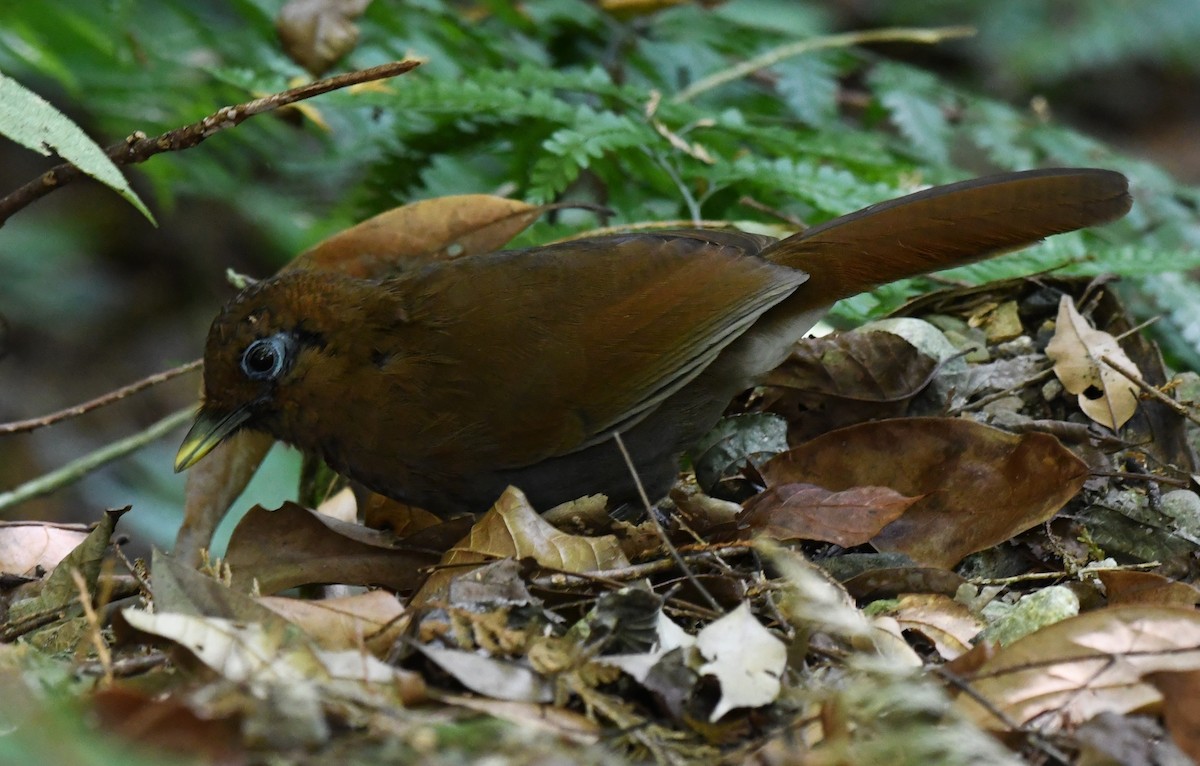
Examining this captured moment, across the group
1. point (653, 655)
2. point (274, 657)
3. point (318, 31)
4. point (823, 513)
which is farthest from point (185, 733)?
point (318, 31)

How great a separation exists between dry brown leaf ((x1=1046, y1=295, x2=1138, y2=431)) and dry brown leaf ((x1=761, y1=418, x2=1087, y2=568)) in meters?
0.47

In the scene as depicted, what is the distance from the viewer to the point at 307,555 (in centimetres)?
307

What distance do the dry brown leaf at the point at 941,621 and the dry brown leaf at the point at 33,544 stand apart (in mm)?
1989

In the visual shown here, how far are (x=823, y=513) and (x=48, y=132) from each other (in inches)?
71.4

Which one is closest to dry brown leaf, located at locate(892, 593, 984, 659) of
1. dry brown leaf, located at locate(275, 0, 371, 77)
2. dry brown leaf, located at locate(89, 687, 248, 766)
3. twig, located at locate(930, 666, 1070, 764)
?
twig, located at locate(930, 666, 1070, 764)

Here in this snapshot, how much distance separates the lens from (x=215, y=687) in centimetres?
194

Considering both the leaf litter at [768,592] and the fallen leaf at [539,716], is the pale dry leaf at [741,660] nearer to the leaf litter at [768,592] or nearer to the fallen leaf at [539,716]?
the leaf litter at [768,592]

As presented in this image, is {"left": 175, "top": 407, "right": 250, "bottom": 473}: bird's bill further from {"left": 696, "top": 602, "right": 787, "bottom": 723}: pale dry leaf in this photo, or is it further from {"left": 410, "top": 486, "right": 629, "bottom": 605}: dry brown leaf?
{"left": 696, "top": 602, "right": 787, "bottom": 723}: pale dry leaf

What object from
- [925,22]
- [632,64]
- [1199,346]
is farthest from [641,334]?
[925,22]

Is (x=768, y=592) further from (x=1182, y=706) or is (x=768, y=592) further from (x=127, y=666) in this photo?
(x=127, y=666)

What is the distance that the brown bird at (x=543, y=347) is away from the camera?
10.7 feet

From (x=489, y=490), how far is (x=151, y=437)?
1.29 m

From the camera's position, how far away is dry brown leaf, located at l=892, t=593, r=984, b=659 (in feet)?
8.34

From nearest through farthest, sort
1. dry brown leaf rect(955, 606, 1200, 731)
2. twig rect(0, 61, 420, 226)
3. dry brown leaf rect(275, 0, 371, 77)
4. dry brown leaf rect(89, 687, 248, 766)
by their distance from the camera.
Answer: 1. dry brown leaf rect(89, 687, 248, 766)
2. dry brown leaf rect(955, 606, 1200, 731)
3. twig rect(0, 61, 420, 226)
4. dry brown leaf rect(275, 0, 371, 77)
